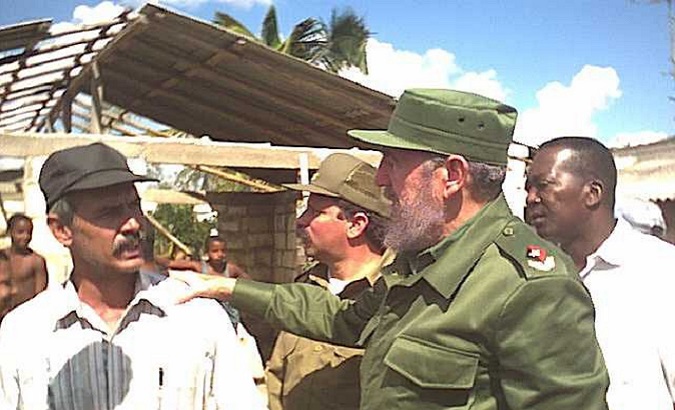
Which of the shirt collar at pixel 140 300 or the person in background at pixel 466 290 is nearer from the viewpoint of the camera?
the person in background at pixel 466 290

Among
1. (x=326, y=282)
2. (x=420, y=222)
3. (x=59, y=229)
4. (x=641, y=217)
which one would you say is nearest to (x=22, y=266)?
(x=326, y=282)

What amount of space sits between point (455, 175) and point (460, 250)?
7.2 inches

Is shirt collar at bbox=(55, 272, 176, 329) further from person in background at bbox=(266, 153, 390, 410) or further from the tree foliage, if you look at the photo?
the tree foliage

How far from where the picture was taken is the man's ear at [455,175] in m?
2.10

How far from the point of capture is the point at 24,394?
215 cm

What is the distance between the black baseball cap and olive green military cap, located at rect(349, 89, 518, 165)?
677 millimetres

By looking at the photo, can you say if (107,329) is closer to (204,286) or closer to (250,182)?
(204,286)

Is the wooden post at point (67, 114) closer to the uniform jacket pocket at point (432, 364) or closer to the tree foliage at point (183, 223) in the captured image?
the uniform jacket pocket at point (432, 364)

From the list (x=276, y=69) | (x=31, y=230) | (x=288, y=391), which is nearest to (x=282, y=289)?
(x=288, y=391)

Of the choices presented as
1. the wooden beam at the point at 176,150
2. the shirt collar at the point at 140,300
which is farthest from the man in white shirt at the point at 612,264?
the wooden beam at the point at 176,150

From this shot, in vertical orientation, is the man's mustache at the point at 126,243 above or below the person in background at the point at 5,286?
above

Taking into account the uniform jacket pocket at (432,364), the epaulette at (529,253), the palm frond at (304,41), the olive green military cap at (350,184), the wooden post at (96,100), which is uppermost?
the palm frond at (304,41)

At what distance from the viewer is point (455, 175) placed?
2.11 metres

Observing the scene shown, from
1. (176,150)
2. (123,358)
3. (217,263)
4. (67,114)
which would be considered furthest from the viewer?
(67,114)
